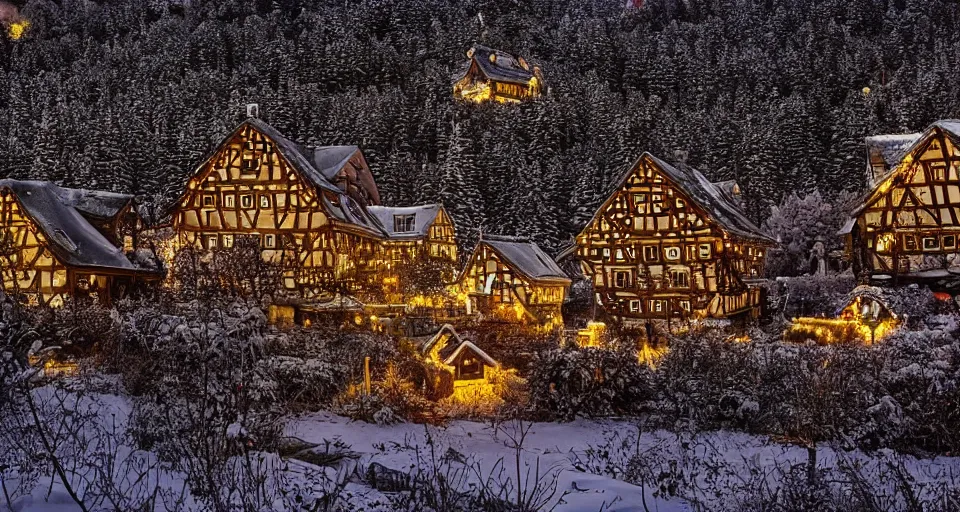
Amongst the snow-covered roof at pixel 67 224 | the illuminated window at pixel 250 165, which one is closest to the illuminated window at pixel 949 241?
the illuminated window at pixel 250 165

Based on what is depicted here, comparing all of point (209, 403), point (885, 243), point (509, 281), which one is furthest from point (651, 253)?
point (209, 403)

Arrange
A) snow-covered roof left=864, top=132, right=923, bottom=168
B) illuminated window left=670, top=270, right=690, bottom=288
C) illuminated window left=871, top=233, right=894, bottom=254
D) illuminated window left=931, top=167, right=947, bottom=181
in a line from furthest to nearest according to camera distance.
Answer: illuminated window left=670, top=270, right=690, bottom=288
snow-covered roof left=864, top=132, right=923, bottom=168
illuminated window left=871, top=233, right=894, bottom=254
illuminated window left=931, top=167, right=947, bottom=181

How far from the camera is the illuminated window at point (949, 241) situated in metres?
39.6

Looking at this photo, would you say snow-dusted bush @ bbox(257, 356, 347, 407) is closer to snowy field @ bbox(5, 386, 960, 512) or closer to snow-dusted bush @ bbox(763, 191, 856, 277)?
snowy field @ bbox(5, 386, 960, 512)

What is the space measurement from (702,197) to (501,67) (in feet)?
203

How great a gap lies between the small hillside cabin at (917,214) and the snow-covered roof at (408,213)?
85.5 feet

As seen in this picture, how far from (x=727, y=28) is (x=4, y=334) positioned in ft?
408

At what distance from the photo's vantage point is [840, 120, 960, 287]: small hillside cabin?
128ft

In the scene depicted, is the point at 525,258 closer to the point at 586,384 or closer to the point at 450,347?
the point at 450,347

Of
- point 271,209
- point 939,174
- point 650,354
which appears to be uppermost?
point 939,174

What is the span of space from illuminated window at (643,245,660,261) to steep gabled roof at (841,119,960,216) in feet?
31.5

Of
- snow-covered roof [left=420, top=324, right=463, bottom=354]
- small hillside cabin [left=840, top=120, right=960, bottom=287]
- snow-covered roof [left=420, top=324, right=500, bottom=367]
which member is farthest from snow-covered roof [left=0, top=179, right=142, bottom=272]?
small hillside cabin [left=840, top=120, right=960, bottom=287]

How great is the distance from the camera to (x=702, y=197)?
4400 cm

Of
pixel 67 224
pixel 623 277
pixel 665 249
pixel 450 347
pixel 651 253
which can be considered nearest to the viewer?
pixel 450 347
